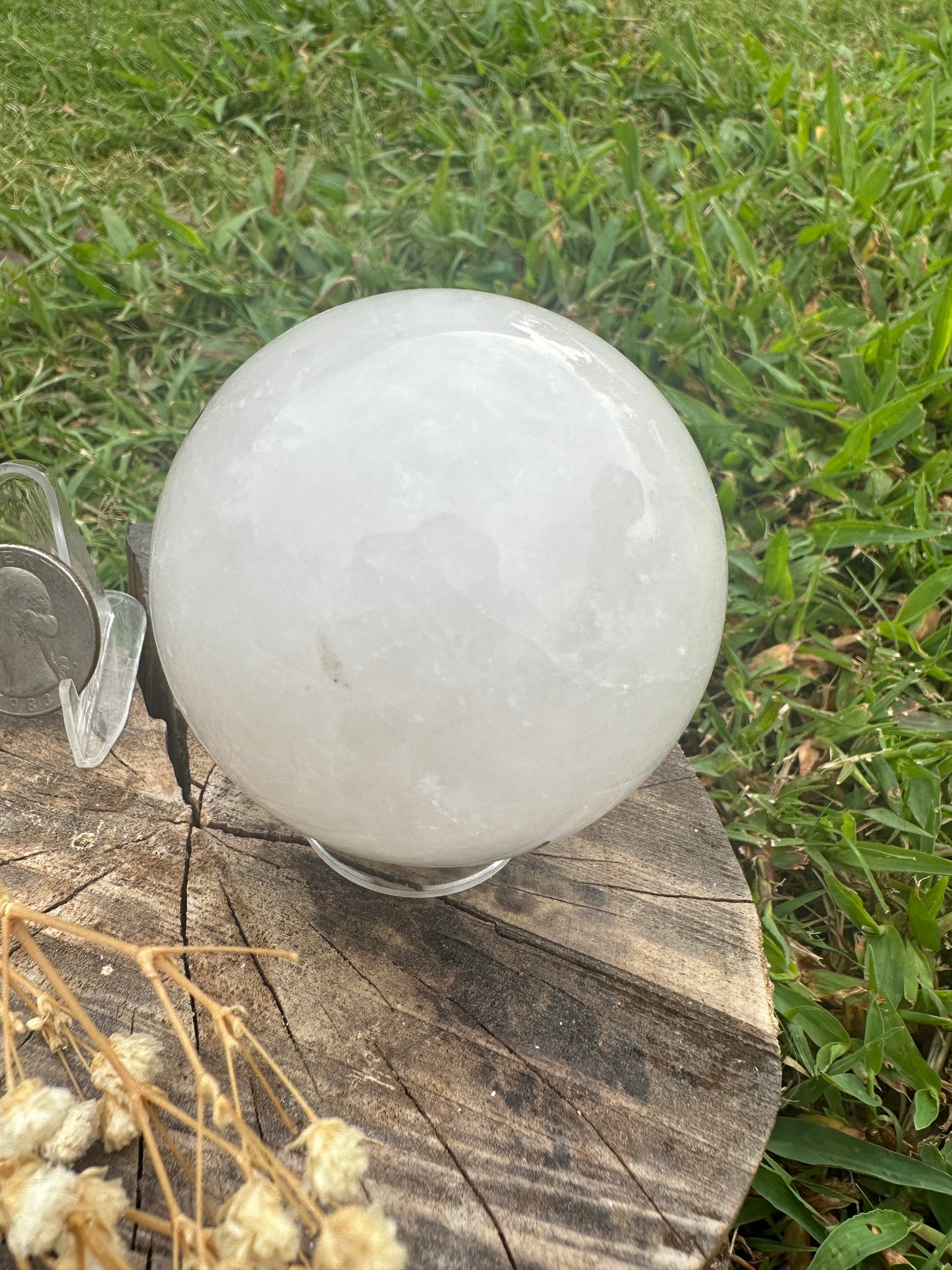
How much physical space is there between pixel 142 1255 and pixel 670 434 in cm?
71

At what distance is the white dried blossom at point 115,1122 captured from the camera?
29.0 inches

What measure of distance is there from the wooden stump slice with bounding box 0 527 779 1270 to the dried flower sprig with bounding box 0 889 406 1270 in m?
0.04

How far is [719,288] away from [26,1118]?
1624 mm

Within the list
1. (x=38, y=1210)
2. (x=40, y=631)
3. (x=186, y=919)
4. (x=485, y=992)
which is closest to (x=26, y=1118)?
(x=38, y=1210)

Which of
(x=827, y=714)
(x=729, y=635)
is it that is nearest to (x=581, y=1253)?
(x=827, y=714)

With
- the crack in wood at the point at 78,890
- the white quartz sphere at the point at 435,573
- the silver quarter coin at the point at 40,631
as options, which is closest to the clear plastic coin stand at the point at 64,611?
the silver quarter coin at the point at 40,631

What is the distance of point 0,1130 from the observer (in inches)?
25.1

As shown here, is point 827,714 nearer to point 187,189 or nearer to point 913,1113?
point 913,1113

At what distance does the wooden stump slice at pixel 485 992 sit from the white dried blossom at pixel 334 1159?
24 cm

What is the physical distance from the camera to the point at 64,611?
987 millimetres

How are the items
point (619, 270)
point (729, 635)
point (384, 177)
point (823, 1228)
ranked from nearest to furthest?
point (823, 1228) → point (729, 635) → point (619, 270) → point (384, 177)

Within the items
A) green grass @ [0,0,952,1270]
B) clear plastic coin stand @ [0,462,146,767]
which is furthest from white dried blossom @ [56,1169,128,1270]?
green grass @ [0,0,952,1270]

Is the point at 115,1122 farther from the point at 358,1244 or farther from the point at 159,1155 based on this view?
the point at 358,1244

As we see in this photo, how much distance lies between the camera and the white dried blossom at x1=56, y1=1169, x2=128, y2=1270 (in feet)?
1.91
